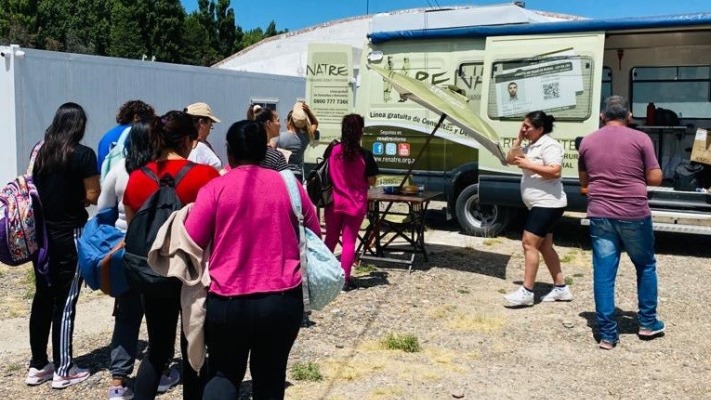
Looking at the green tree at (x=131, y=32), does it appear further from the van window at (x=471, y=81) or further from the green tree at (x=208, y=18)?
the van window at (x=471, y=81)

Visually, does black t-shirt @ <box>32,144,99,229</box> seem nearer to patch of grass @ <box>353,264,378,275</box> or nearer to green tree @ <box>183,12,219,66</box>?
patch of grass @ <box>353,264,378,275</box>

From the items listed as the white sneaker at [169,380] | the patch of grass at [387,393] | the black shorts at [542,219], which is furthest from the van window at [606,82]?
the white sneaker at [169,380]

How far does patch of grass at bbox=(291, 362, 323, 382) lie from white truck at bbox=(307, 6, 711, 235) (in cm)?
385

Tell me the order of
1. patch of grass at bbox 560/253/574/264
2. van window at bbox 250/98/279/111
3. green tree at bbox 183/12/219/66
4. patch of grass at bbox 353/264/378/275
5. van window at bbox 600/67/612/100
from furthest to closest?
1. green tree at bbox 183/12/219/66
2. van window at bbox 250/98/279/111
3. van window at bbox 600/67/612/100
4. patch of grass at bbox 560/253/574/264
5. patch of grass at bbox 353/264/378/275

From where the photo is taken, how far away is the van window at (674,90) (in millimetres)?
9742

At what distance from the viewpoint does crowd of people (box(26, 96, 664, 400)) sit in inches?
109

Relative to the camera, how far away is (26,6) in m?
42.6

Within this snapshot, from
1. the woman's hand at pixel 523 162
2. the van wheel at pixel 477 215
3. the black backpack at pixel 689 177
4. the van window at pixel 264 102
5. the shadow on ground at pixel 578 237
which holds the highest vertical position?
the van window at pixel 264 102

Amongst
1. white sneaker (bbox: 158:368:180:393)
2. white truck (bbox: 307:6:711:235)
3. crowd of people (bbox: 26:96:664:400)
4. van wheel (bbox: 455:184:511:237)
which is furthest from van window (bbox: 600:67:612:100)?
white sneaker (bbox: 158:368:180:393)

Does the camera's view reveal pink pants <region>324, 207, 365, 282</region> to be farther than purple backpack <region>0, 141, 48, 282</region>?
Yes

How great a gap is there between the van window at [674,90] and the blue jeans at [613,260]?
18.9 ft

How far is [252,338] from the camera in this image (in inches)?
109

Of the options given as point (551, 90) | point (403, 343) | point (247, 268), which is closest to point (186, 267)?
point (247, 268)

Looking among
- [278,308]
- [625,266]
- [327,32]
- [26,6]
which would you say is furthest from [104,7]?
[278,308]
